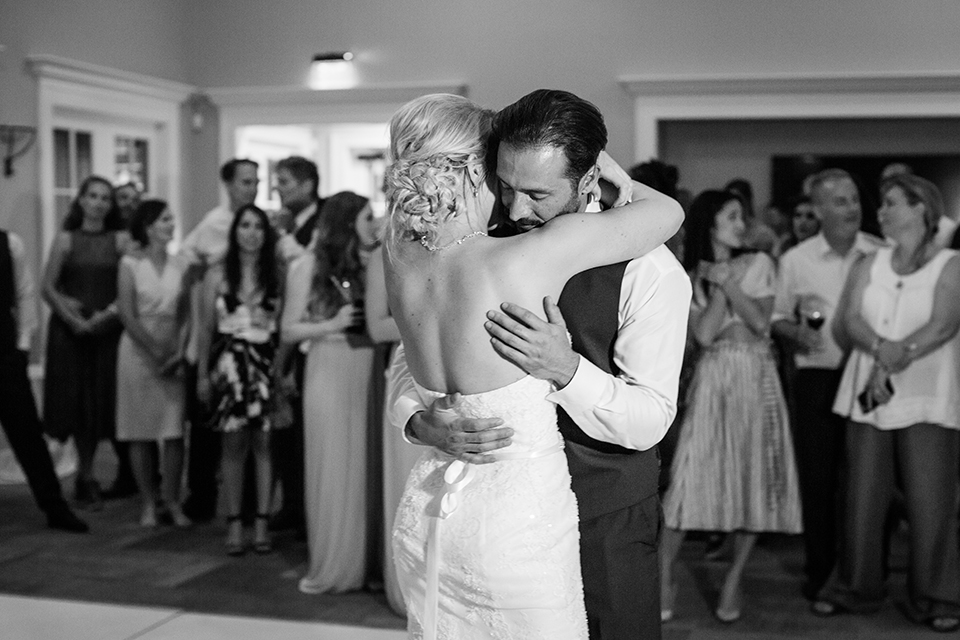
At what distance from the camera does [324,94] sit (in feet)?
28.4

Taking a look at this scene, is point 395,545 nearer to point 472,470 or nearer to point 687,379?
point 472,470

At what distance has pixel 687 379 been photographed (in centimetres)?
410

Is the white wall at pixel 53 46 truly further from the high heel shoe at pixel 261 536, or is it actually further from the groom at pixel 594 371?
the groom at pixel 594 371

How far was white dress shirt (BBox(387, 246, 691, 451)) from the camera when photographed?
72.3 inches

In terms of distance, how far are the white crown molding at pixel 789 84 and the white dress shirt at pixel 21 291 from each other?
14.8 ft

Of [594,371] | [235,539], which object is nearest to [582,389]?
[594,371]

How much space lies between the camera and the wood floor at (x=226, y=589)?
3.82m

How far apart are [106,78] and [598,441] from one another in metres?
6.77

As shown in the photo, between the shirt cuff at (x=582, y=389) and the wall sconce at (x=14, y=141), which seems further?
the wall sconce at (x=14, y=141)

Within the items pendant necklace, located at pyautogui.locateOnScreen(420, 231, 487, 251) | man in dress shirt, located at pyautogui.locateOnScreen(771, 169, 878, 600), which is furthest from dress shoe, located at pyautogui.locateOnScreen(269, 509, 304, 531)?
pendant necklace, located at pyautogui.locateOnScreen(420, 231, 487, 251)

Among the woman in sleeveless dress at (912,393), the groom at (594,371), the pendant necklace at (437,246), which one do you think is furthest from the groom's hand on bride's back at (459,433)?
the woman in sleeveless dress at (912,393)

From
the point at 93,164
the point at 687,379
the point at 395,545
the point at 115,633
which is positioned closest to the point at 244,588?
the point at 115,633

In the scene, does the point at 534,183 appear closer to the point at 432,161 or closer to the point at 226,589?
the point at 432,161

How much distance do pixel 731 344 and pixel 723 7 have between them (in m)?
4.72
